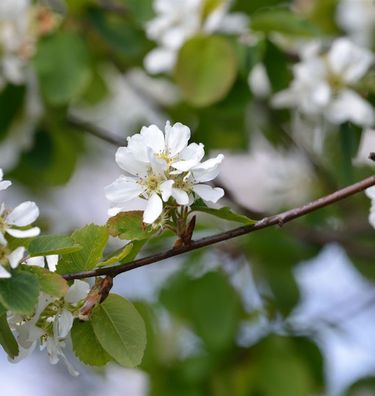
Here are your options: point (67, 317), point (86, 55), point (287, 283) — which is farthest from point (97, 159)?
point (67, 317)

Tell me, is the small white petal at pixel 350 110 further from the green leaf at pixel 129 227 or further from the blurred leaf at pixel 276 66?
the green leaf at pixel 129 227

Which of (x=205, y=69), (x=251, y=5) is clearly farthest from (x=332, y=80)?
(x=251, y=5)

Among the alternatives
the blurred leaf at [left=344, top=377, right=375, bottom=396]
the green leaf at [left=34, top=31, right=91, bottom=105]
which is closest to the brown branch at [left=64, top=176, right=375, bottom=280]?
the green leaf at [left=34, top=31, right=91, bottom=105]

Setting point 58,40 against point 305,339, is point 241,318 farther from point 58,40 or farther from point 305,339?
point 58,40

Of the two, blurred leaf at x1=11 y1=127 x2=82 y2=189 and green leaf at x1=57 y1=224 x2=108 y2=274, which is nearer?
green leaf at x1=57 y1=224 x2=108 y2=274

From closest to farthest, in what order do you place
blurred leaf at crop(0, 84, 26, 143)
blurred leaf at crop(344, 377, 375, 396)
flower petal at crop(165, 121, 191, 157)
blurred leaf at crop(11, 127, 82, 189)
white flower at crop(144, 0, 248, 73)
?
1. flower petal at crop(165, 121, 191, 157)
2. white flower at crop(144, 0, 248, 73)
3. blurred leaf at crop(0, 84, 26, 143)
4. blurred leaf at crop(11, 127, 82, 189)
5. blurred leaf at crop(344, 377, 375, 396)

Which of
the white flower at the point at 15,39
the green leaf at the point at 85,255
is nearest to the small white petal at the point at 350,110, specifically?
the white flower at the point at 15,39

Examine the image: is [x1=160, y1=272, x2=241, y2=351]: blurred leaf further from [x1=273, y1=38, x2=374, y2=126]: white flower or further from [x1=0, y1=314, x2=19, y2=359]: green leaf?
[x1=0, y1=314, x2=19, y2=359]: green leaf

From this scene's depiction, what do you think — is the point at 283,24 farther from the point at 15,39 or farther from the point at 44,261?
the point at 44,261
